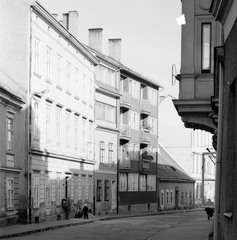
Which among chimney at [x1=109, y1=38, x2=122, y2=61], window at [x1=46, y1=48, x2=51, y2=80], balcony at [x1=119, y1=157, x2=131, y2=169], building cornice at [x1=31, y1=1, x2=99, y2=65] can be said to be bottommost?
balcony at [x1=119, y1=157, x2=131, y2=169]

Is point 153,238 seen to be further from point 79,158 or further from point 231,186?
point 79,158

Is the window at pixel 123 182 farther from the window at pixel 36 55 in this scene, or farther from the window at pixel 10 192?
the window at pixel 10 192

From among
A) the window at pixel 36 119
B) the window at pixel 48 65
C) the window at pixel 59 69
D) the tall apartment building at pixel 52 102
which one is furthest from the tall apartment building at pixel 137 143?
the window at pixel 36 119

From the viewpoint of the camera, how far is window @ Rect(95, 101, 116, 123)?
54250mm

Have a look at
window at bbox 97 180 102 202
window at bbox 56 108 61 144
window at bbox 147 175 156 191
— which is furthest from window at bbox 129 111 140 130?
window at bbox 56 108 61 144

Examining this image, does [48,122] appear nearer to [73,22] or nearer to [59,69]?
[59,69]

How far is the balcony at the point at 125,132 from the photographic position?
5955 cm

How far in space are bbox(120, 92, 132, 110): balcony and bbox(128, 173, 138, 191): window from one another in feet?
19.7

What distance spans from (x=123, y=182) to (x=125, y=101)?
6.82m

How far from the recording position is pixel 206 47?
19562mm

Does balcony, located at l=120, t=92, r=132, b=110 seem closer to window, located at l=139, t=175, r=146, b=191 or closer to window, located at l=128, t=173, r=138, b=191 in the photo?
window, located at l=128, t=173, r=138, b=191

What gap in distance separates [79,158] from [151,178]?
1950 cm

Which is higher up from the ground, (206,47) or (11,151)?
(206,47)

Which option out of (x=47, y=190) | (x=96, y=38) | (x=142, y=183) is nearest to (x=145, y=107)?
(x=142, y=183)
